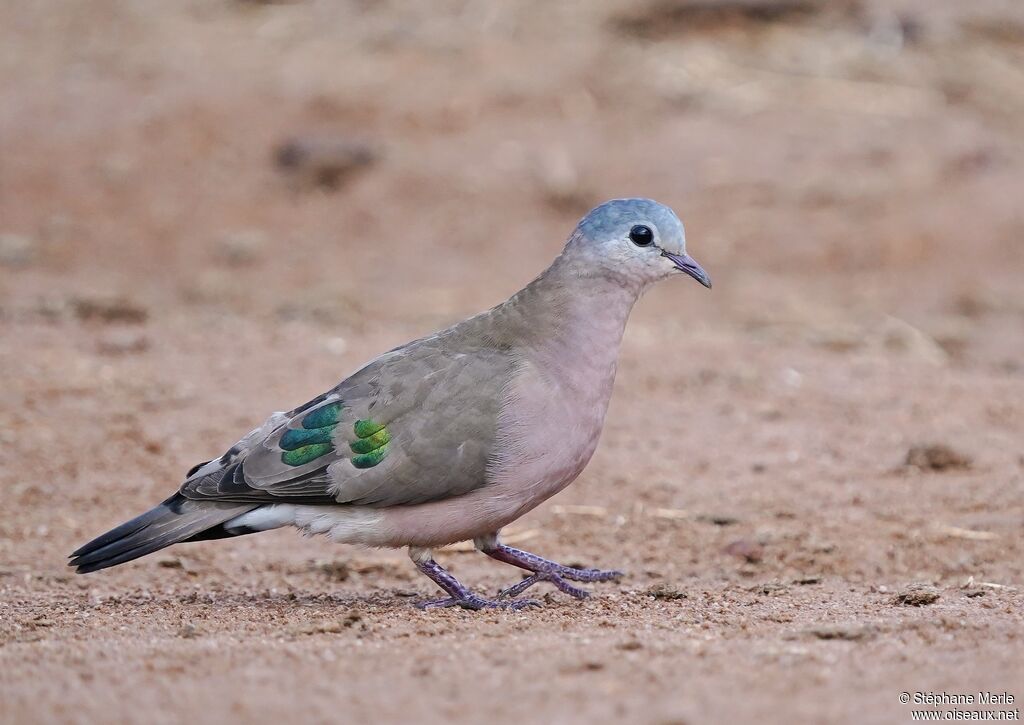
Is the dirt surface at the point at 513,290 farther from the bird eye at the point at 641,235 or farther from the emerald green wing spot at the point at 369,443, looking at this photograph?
the bird eye at the point at 641,235

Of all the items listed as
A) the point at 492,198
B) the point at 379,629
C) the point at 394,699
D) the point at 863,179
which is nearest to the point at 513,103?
the point at 492,198

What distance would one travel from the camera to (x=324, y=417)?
480 centimetres

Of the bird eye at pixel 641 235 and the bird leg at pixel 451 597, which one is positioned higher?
the bird eye at pixel 641 235

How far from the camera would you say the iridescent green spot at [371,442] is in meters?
4.70

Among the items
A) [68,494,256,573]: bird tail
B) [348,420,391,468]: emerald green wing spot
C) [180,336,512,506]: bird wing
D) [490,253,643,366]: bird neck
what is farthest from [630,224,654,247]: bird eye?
[68,494,256,573]: bird tail

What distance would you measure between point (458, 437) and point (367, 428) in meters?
0.32

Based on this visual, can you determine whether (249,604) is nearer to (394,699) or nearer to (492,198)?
(394,699)

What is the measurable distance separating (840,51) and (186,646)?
1048cm

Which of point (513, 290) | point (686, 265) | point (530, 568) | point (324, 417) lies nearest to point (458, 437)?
point (324, 417)

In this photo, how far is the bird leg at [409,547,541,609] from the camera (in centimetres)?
466

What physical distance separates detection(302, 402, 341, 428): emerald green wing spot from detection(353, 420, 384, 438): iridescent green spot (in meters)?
0.09

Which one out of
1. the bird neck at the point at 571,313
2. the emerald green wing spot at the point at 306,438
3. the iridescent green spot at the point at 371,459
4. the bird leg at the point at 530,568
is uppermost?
the bird neck at the point at 571,313

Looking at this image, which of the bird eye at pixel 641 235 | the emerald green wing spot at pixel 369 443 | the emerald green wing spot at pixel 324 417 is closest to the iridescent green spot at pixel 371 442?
the emerald green wing spot at pixel 369 443

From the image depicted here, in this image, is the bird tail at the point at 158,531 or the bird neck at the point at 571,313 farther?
the bird neck at the point at 571,313
